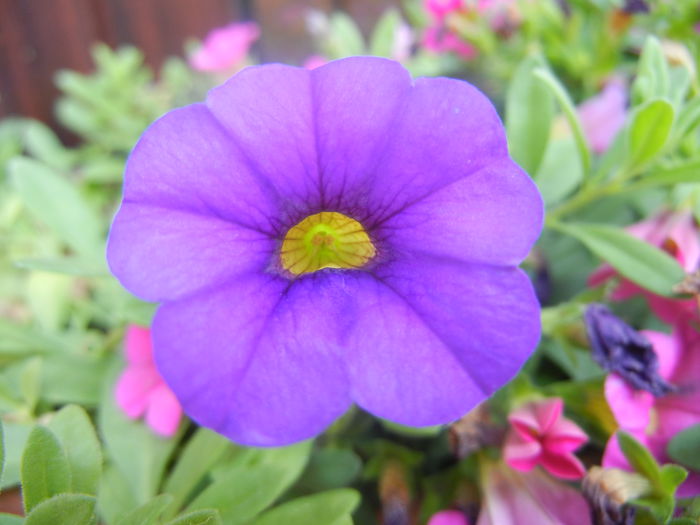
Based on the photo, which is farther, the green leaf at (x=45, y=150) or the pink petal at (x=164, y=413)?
the green leaf at (x=45, y=150)

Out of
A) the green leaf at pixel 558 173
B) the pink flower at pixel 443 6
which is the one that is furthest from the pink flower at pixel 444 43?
the green leaf at pixel 558 173

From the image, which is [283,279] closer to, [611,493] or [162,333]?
[162,333]

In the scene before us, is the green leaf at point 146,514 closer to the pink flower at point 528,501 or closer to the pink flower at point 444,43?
the pink flower at point 528,501

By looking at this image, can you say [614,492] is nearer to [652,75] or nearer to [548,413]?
[548,413]

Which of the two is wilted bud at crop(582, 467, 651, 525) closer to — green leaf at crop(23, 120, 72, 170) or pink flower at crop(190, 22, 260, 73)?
pink flower at crop(190, 22, 260, 73)

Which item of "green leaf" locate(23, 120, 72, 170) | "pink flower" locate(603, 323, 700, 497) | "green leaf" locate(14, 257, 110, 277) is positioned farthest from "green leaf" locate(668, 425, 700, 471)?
"green leaf" locate(23, 120, 72, 170)

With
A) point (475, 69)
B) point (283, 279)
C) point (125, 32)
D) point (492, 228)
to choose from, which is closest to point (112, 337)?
point (283, 279)

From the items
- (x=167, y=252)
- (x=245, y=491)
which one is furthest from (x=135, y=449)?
(x=167, y=252)
